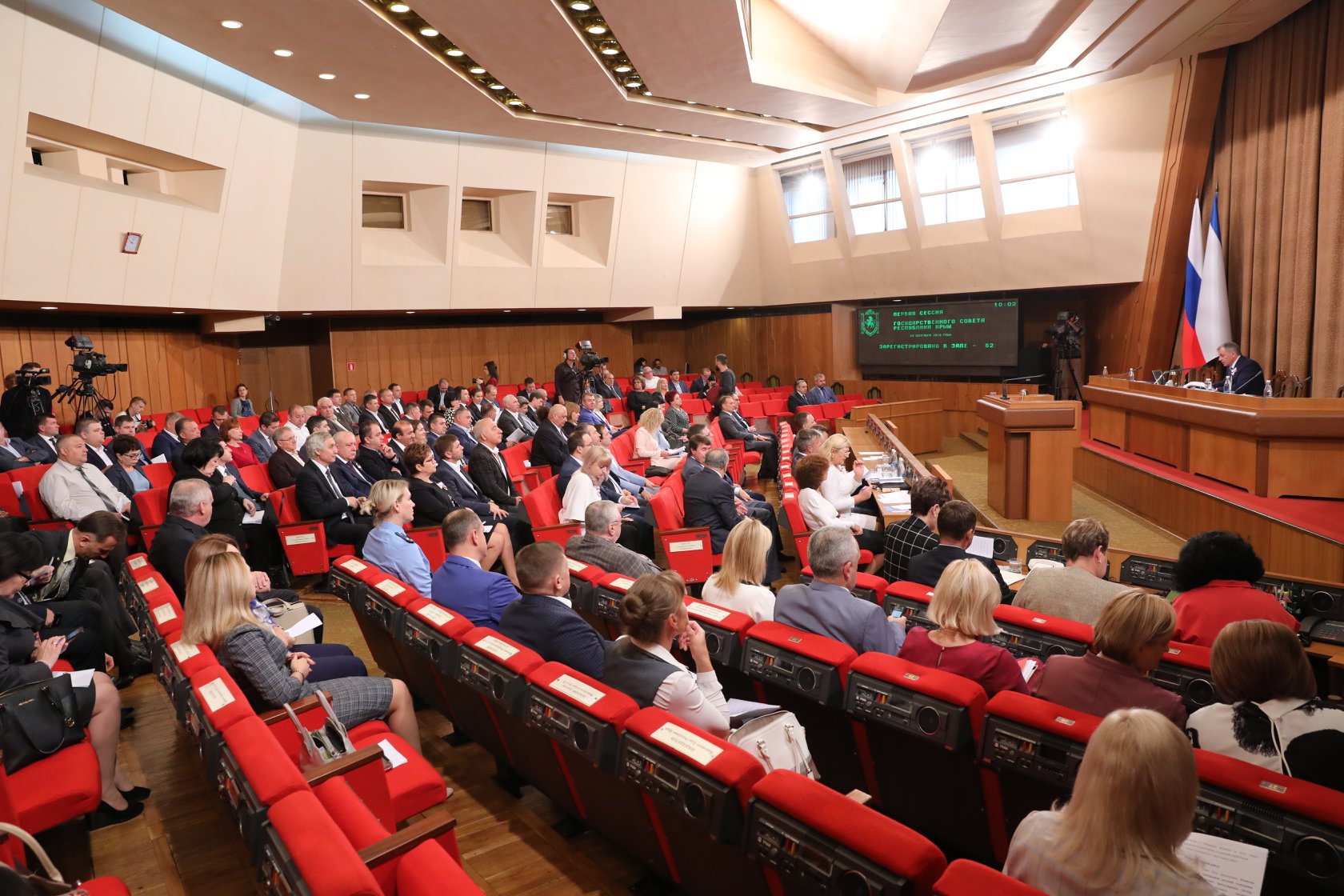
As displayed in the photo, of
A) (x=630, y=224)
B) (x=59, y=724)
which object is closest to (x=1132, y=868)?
(x=59, y=724)

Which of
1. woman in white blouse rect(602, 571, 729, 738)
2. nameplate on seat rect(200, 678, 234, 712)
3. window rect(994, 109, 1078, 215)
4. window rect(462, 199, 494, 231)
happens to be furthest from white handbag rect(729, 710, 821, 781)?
window rect(462, 199, 494, 231)

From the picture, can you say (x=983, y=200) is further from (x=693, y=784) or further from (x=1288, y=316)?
(x=693, y=784)

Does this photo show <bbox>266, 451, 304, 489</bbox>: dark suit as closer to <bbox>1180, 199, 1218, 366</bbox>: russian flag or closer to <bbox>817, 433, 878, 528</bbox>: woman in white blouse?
<bbox>817, 433, 878, 528</bbox>: woman in white blouse

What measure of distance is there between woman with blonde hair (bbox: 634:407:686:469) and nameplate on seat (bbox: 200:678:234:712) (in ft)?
19.2

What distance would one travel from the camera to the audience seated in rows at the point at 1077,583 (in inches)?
113

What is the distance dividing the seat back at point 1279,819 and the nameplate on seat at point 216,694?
225 centimetres

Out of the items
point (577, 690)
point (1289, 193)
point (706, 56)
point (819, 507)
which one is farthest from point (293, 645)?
point (1289, 193)

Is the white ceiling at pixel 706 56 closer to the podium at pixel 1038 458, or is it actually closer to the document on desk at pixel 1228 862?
the podium at pixel 1038 458

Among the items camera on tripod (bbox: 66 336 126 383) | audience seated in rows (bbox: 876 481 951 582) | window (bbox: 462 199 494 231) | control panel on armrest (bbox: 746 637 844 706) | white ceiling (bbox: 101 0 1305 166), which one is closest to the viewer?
control panel on armrest (bbox: 746 637 844 706)

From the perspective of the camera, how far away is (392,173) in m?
11.1

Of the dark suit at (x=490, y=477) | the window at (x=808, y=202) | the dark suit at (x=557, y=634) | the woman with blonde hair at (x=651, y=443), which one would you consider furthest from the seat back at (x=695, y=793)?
the window at (x=808, y=202)

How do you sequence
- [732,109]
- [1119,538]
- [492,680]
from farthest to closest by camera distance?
[732,109] → [1119,538] → [492,680]

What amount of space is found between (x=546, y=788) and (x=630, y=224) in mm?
12148

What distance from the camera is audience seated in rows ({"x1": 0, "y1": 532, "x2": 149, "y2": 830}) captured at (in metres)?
2.55
